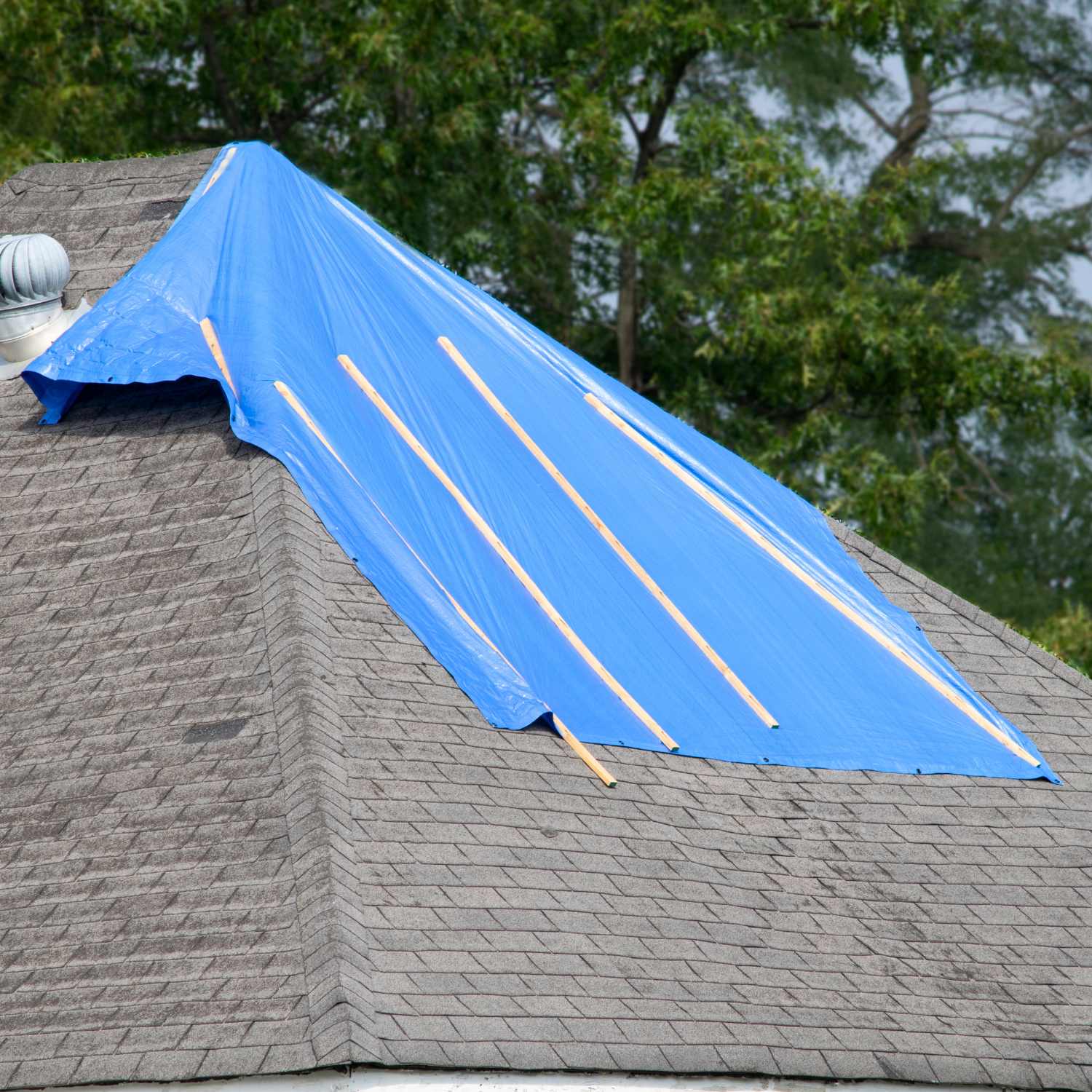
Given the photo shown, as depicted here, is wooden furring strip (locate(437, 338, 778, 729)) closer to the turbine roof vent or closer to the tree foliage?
the turbine roof vent

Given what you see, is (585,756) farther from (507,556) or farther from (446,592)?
(507,556)

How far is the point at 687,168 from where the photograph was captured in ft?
71.3

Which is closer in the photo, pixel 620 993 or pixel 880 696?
pixel 620 993

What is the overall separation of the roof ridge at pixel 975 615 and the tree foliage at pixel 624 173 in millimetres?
9139

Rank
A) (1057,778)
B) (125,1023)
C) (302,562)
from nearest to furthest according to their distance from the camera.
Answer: (125,1023), (302,562), (1057,778)

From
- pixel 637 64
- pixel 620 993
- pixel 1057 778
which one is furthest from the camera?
pixel 637 64

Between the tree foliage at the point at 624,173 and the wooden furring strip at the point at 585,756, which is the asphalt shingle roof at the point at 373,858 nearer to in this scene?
the wooden furring strip at the point at 585,756

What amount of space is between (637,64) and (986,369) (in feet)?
17.2

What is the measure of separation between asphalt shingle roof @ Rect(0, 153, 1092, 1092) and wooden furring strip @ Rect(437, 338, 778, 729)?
57cm

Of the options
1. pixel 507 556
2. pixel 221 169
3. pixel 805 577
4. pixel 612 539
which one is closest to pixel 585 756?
pixel 507 556

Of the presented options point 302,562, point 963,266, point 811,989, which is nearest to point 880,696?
point 811,989

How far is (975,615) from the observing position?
1084cm

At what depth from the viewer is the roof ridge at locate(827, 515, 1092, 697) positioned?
34.9 ft

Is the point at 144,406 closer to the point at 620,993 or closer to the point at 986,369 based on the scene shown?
the point at 620,993
